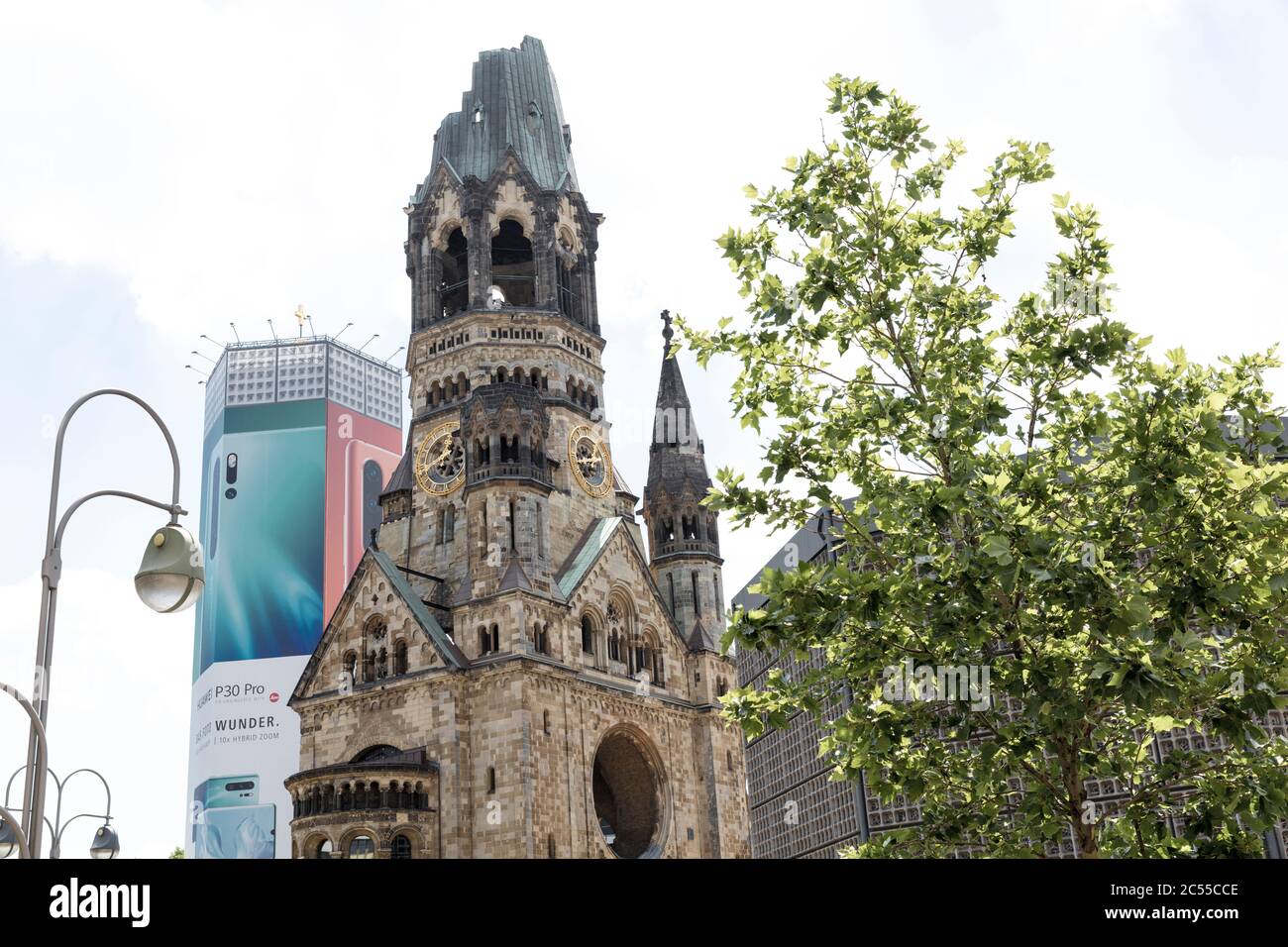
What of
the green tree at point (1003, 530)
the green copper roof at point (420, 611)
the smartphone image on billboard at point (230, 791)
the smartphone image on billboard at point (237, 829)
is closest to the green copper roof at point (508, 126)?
the green copper roof at point (420, 611)

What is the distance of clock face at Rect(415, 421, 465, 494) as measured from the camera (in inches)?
2135

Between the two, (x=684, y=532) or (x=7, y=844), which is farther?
(x=684, y=532)

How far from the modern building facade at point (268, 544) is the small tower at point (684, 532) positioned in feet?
208

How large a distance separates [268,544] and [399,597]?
243ft

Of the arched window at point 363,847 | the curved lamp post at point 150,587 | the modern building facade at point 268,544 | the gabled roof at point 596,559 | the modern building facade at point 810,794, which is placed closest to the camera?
the curved lamp post at point 150,587

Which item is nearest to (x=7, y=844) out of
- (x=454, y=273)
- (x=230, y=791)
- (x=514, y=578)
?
(x=514, y=578)

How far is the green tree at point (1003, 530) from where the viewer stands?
1375cm

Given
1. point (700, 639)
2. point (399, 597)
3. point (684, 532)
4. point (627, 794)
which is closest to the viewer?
point (399, 597)

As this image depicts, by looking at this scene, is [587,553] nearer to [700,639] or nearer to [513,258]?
[700,639]

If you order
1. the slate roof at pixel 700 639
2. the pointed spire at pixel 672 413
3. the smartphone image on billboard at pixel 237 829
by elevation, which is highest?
the pointed spire at pixel 672 413

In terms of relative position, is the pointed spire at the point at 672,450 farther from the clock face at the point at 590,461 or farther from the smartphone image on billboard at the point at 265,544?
the smartphone image on billboard at the point at 265,544

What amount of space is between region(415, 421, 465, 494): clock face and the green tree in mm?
37942

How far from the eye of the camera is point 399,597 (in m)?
48.8
